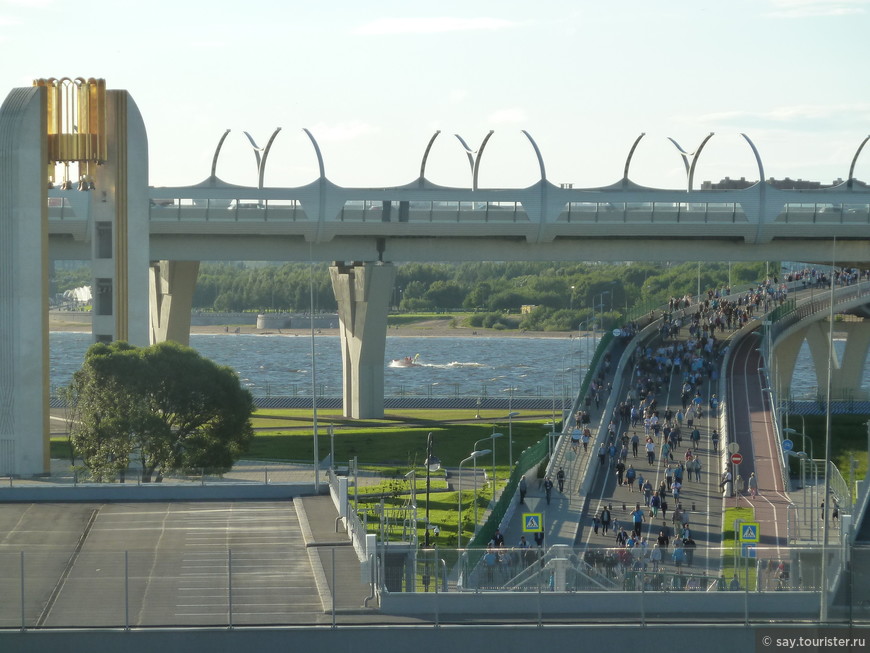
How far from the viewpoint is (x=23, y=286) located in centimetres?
4903

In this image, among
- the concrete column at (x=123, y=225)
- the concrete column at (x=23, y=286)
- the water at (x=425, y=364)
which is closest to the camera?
the concrete column at (x=23, y=286)

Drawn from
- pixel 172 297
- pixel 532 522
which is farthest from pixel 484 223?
pixel 532 522

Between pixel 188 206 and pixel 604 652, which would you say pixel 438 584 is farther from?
pixel 188 206

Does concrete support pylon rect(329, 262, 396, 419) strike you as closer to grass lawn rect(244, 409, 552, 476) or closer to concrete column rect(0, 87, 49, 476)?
grass lawn rect(244, 409, 552, 476)

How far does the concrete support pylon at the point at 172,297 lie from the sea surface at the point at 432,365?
1686 centimetres

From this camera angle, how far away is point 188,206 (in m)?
69.9

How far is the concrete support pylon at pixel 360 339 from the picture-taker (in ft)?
253

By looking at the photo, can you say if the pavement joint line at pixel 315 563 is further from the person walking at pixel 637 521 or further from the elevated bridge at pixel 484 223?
the elevated bridge at pixel 484 223

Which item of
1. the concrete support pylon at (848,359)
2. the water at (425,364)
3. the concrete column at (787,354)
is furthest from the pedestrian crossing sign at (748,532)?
the concrete support pylon at (848,359)

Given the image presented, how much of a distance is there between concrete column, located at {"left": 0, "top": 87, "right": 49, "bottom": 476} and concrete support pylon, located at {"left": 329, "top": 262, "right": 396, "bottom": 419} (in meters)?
28.5

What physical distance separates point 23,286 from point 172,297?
28.4m

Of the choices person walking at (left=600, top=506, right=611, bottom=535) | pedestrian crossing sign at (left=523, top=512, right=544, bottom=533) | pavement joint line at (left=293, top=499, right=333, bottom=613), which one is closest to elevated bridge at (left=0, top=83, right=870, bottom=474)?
person walking at (left=600, top=506, right=611, bottom=535)

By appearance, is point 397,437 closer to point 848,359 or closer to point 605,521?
point 605,521

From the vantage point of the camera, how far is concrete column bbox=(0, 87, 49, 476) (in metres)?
48.3
